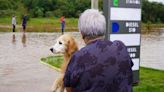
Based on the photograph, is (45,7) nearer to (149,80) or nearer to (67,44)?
(149,80)

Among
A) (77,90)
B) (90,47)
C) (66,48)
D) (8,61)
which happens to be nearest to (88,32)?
(90,47)

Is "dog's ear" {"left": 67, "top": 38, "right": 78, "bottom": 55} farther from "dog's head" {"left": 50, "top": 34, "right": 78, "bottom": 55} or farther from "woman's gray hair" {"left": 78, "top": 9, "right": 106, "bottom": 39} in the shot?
"woman's gray hair" {"left": 78, "top": 9, "right": 106, "bottom": 39}

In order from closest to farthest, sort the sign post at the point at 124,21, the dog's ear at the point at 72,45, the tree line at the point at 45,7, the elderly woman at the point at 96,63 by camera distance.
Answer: the elderly woman at the point at 96,63 → the dog's ear at the point at 72,45 → the sign post at the point at 124,21 → the tree line at the point at 45,7

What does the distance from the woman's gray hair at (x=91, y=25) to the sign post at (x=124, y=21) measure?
15.1 ft

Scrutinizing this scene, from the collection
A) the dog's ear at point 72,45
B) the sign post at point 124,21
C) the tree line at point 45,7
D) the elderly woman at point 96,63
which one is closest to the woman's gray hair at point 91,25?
the elderly woman at point 96,63

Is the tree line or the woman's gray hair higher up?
the woman's gray hair

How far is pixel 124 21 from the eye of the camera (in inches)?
355

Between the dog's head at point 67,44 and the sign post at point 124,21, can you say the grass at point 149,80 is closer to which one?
the sign post at point 124,21

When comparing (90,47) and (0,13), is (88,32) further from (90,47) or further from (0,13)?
(0,13)

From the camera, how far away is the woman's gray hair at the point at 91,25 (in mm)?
4055

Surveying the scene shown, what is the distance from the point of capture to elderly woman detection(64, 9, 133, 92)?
403 cm

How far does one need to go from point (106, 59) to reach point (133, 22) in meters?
5.29

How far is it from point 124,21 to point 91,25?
502 cm

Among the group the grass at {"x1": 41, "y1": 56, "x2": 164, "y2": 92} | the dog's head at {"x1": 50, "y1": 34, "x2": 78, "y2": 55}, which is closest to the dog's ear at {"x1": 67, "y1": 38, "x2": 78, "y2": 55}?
the dog's head at {"x1": 50, "y1": 34, "x2": 78, "y2": 55}
